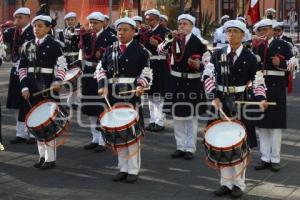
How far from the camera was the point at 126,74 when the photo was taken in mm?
7520

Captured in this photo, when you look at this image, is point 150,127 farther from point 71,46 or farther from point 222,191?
point 222,191

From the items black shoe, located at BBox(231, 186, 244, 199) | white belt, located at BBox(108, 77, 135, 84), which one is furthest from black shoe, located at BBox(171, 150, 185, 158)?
black shoe, located at BBox(231, 186, 244, 199)

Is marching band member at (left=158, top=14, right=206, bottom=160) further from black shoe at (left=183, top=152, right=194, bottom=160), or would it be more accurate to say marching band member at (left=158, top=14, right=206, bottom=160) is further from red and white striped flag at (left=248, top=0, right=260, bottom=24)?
red and white striped flag at (left=248, top=0, right=260, bottom=24)

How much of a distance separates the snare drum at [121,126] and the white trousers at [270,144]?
1.70m

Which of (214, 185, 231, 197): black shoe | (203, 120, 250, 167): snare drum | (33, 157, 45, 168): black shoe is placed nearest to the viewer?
(203, 120, 250, 167): snare drum

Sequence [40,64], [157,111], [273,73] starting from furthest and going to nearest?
[157,111], [40,64], [273,73]

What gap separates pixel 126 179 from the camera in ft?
24.2

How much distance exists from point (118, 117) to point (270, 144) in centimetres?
210

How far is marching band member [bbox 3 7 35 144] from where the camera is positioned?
9.52 m

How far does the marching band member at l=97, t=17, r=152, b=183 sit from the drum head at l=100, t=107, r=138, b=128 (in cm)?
29

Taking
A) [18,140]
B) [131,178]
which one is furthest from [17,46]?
[131,178]

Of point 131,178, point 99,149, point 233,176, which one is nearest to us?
point 233,176

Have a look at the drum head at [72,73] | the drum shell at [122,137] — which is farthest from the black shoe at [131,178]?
the drum head at [72,73]

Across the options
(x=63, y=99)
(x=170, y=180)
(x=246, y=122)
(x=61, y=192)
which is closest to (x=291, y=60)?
(x=246, y=122)
